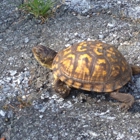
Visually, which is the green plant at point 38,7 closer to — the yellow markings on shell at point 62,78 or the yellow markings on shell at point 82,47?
the yellow markings on shell at point 82,47

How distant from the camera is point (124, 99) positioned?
290cm

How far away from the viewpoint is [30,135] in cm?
274

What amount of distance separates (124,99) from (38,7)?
1563mm

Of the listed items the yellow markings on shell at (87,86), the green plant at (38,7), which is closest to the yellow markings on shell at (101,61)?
the yellow markings on shell at (87,86)

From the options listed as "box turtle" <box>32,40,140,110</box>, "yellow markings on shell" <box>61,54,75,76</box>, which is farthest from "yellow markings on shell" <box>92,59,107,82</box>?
"yellow markings on shell" <box>61,54,75,76</box>

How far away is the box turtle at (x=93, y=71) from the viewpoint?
9.46 ft

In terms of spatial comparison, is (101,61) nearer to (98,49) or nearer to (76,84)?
(98,49)

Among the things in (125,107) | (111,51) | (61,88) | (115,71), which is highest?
(111,51)

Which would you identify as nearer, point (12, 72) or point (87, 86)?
point (87, 86)

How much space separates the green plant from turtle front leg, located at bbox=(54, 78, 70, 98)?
111cm

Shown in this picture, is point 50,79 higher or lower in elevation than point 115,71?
lower

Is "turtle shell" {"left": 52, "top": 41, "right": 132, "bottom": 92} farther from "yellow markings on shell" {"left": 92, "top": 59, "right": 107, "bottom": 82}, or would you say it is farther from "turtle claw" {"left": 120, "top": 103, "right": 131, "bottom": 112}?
"turtle claw" {"left": 120, "top": 103, "right": 131, "bottom": 112}

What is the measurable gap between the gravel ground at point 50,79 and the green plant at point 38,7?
0.27ft

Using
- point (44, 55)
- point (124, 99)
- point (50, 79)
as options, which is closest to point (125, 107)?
point (124, 99)
